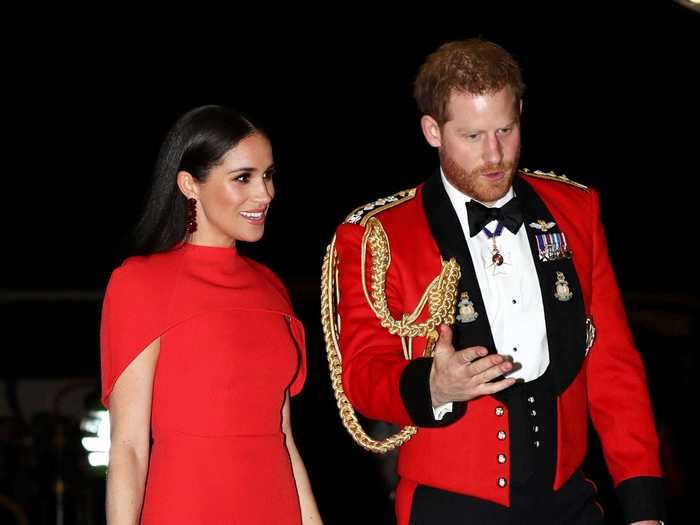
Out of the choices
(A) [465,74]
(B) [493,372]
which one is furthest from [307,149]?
(B) [493,372]

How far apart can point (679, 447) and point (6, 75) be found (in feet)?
13.6

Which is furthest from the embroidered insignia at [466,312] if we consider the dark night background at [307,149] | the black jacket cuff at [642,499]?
the dark night background at [307,149]

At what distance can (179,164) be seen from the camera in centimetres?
260

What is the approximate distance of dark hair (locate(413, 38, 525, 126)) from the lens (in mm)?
2484

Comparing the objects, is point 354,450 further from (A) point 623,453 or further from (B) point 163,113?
(A) point 623,453

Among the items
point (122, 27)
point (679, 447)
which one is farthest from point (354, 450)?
point (122, 27)

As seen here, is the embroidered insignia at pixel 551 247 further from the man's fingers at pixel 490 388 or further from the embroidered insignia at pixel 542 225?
the man's fingers at pixel 490 388

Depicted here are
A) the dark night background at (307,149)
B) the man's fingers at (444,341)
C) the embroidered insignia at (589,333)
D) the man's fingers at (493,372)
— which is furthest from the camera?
the dark night background at (307,149)

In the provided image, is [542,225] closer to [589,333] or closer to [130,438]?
[589,333]

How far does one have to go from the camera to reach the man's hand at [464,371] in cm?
199

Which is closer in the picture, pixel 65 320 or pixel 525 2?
pixel 525 2

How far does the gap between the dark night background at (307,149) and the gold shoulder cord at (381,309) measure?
3.54 meters

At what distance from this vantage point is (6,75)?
654cm

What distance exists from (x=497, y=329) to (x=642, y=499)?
0.48 metres
